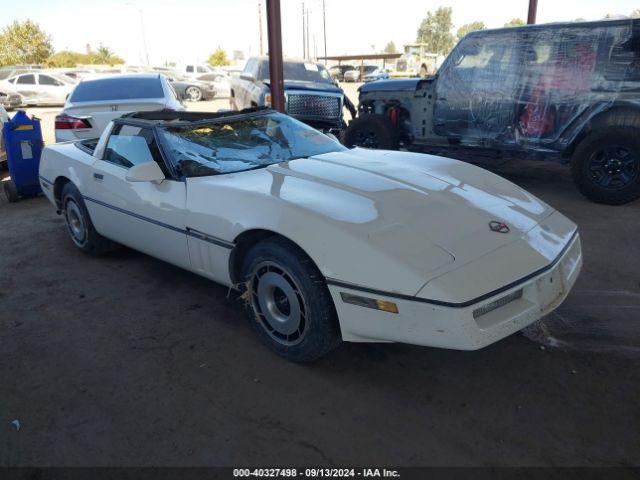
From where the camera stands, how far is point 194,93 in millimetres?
23328

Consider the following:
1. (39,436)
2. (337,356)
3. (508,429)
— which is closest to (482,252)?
(508,429)

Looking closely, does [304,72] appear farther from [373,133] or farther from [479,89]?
[479,89]

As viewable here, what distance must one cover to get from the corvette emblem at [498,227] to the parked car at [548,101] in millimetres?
3892

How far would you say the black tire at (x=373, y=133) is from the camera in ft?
25.6

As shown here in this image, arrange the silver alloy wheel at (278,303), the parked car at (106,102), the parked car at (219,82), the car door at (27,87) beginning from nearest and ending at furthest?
the silver alloy wheel at (278,303)
the parked car at (106,102)
the car door at (27,87)
the parked car at (219,82)

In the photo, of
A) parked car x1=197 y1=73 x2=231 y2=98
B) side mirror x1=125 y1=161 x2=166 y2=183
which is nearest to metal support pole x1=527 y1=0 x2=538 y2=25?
side mirror x1=125 y1=161 x2=166 y2=183

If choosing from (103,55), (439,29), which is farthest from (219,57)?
(439,29)

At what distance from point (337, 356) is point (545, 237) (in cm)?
134

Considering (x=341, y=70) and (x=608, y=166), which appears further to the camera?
(x=341, y=70)

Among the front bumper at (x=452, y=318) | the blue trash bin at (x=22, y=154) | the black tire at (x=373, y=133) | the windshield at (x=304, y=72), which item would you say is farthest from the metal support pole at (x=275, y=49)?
the front bumper at (x=452, y=318)

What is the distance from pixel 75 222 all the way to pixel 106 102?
3285 mm

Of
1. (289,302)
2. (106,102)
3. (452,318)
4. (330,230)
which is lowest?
(289,302)

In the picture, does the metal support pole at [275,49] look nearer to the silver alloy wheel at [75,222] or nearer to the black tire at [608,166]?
the silver alloy wheel at [75,222]

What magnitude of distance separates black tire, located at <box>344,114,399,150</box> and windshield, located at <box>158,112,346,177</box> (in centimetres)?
379
